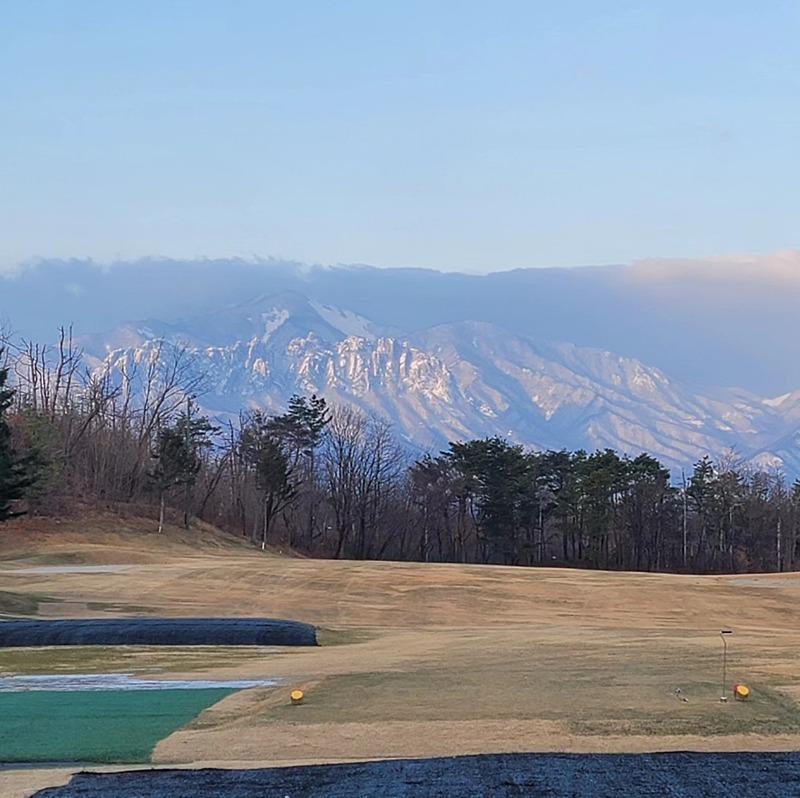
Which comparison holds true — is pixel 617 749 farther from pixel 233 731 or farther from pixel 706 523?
pixel 706 523

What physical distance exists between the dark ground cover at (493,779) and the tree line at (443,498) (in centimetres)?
6423

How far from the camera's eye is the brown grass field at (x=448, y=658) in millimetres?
12938

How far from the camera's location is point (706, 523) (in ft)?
296

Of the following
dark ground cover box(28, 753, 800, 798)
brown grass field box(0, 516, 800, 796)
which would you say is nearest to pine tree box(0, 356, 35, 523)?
brown grass field box(0, 516, 800, 796)

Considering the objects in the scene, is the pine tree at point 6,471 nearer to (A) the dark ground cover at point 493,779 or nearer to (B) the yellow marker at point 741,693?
(B) the yellow marker at point 741,693

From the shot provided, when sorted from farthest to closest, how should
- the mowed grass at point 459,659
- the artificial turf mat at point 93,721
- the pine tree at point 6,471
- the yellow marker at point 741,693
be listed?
the pine tree at point 6,471 < the yellow marker at point 741,693 < the mowed grass at point 459,659 < the artificial turf mat at point 93,721

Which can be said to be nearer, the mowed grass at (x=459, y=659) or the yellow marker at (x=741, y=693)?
the mowed grass at (x=459, y=659)

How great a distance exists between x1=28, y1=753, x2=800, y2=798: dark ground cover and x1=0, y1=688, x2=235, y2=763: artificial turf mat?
5.44 ft

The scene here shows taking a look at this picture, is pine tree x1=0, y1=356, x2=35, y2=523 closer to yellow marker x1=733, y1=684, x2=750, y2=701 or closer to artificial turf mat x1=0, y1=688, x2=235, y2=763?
artificial turf mat x1=0, y1=688, x2=235, y2=763

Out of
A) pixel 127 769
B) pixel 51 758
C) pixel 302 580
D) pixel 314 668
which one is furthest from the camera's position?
pixel 302 580

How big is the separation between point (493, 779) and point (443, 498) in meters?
77.3

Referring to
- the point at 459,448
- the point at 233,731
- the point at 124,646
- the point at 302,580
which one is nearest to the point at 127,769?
the point at 233,731

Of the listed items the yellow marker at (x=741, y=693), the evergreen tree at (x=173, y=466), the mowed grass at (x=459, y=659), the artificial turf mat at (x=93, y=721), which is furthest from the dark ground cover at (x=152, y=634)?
the evergreen tree at (x=173, y=466)

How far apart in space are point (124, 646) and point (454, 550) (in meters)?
65.4
